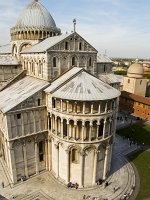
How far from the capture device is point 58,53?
27094mm

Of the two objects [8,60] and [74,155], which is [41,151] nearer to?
[74,155]

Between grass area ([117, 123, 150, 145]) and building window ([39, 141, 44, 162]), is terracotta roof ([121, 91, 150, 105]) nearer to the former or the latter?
grass area ([117, 123, 150, 145])

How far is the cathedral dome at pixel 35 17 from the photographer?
35.5 metres

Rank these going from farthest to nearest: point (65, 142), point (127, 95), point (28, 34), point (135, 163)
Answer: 1. point (127, 95)
2. point (28, 34)
3. point (135, 163)
4. point (65, 142)

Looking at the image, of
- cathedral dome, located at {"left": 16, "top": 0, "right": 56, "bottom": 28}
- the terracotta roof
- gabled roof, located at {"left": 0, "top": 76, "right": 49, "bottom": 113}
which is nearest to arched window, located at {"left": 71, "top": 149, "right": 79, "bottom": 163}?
gabled roof, located at {"left": 0, "top": 76, "right": 49, "bottom": 113}

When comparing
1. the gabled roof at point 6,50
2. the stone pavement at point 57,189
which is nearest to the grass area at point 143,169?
the stone pavement at point 57,189

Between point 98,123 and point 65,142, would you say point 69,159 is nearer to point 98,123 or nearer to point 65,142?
point 65,142

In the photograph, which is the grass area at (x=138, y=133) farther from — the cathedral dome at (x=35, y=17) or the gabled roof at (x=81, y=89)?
the cathedral dome at (x=35, y=17)

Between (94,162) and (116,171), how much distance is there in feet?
21.6

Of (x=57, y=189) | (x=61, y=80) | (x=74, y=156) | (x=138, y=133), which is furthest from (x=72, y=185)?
(x=138, y=133)

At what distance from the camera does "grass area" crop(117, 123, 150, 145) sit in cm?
4023

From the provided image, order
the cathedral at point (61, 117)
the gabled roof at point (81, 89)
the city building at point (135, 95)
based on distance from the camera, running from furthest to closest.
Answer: the city building at point (135, 95) < the cathedral at point (61, 117) < the gabled roof at point (81, 89)

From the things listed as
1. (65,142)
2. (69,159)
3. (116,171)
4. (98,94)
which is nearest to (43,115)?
(65,142)

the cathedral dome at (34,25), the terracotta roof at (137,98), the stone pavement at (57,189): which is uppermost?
the cathedral dome at (34,25)
